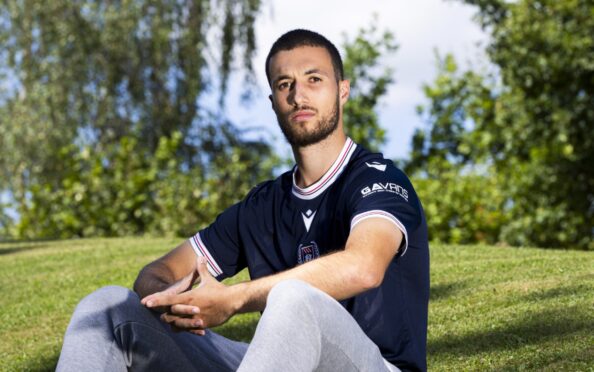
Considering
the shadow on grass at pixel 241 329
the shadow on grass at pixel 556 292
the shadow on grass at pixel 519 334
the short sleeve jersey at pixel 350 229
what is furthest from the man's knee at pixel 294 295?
the shadow on grass at pixel 556 292

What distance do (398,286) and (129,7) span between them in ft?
47.3

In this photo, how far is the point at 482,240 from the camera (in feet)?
37.0

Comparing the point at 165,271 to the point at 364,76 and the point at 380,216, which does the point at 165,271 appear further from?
the point at 364,76

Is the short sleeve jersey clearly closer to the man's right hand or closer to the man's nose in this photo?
the man's nose

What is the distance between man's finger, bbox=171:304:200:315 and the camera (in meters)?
2.85

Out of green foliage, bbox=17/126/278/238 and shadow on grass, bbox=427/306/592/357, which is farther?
green foliage, bbox=17/126/278/238

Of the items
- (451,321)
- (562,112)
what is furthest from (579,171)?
(451,321)

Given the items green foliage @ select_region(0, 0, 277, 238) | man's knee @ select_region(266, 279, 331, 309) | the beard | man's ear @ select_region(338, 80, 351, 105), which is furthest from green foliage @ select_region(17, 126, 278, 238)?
man's knee @ select_region(266, 279, 331, 309)

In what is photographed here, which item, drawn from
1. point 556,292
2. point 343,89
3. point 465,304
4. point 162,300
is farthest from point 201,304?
point 556,292

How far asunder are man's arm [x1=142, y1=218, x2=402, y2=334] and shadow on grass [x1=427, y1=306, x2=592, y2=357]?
2114mm

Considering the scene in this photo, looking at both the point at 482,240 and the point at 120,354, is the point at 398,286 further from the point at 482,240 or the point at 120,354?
the point at 482,240

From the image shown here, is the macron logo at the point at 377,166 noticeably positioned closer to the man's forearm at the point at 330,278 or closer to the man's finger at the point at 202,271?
the man's forearm at the point at 330,278

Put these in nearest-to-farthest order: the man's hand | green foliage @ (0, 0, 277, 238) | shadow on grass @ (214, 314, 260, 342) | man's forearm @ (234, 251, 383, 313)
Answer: man's forearm @ (234, 251, 383, 313)
the man's hand
shadow on grass @ (214, 314, 260, 342)
green foliage @ (0, 0, 277, 238)

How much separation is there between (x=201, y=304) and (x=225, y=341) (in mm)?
594
